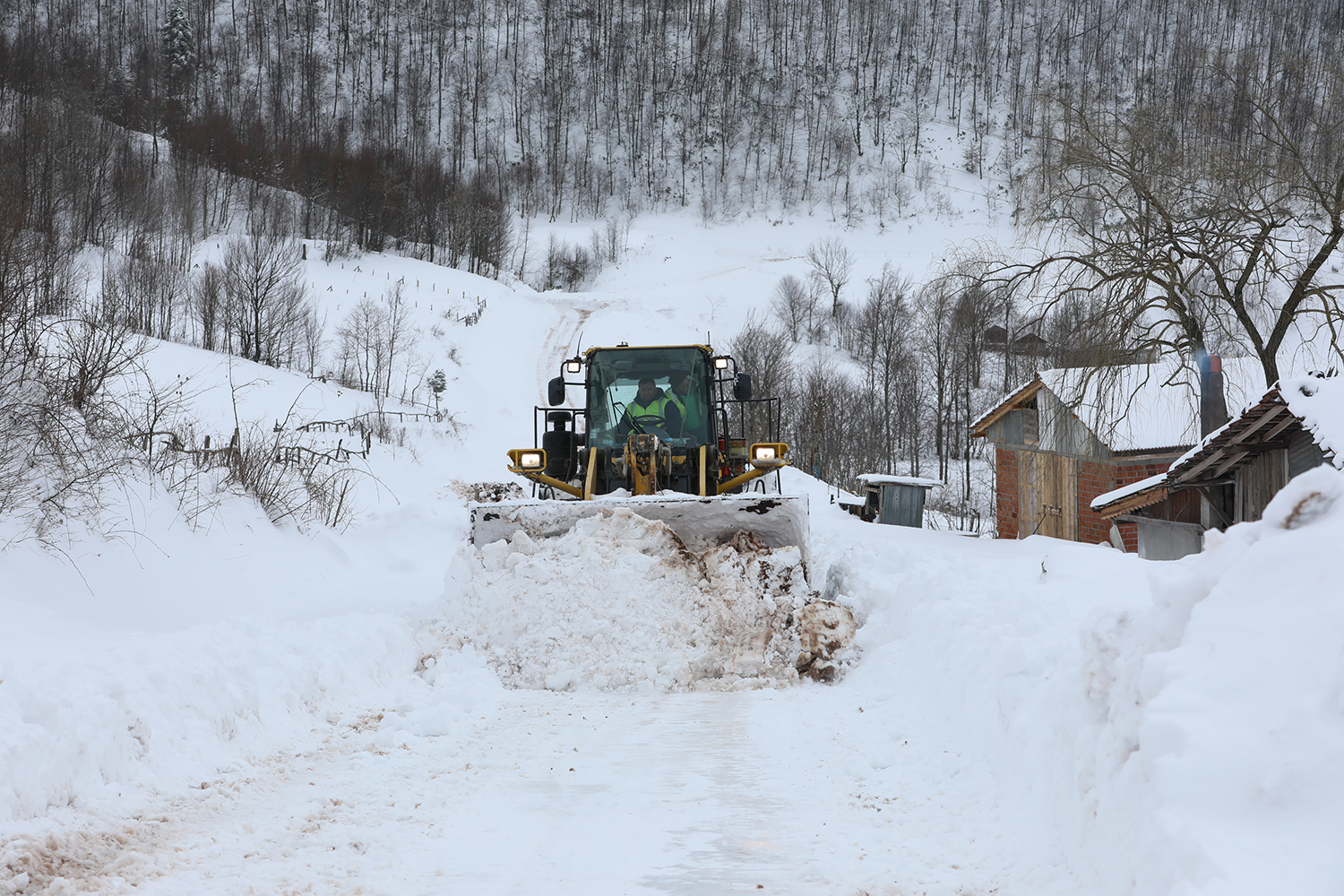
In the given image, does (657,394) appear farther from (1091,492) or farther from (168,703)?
(1091,492)

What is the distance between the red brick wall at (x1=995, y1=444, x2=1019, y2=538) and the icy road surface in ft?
72.6

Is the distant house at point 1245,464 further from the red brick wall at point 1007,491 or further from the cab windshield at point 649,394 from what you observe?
the red brick wall at point 1007,491

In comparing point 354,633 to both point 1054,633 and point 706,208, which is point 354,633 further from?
point 706,208

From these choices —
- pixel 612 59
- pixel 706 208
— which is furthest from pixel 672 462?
pixel 612 59

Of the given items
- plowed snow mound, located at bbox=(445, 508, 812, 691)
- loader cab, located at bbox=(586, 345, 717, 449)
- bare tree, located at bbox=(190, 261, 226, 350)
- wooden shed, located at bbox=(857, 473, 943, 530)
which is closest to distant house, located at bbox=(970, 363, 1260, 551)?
wooden shed, located at bbox=(857, 473, 943, 530)

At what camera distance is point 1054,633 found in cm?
445

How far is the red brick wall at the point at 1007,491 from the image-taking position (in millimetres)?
24913

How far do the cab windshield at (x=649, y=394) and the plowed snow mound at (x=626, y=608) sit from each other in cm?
251

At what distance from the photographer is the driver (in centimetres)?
985

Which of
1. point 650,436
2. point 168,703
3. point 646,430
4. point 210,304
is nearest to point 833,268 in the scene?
point 210,304

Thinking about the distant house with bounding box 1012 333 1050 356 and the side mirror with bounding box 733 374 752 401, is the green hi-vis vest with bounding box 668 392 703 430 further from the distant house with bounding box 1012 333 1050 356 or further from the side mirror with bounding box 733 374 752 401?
the distant house with bounding box 1012 333 1050 356

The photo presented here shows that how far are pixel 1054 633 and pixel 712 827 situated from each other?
7.29 feet

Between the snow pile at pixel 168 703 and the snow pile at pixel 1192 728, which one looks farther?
the snow pile at pixel 168 703

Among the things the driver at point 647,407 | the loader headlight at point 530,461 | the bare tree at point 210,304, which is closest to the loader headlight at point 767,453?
the driver at point 647,407
